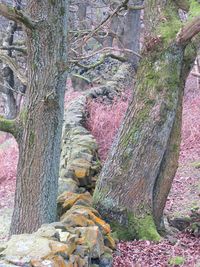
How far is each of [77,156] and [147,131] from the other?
221 cm

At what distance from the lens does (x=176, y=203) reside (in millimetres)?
7512

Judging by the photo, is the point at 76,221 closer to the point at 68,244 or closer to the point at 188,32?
the point at 68,244

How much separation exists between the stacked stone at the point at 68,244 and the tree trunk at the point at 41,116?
45cm

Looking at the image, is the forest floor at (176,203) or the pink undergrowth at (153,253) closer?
the pink undergrowth at (153,253)

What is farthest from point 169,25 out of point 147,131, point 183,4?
point 147,131

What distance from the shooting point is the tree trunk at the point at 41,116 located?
16.5 feet

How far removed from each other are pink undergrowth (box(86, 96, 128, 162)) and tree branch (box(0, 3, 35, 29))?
4.99m

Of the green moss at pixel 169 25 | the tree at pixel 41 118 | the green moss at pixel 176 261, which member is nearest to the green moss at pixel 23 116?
the tree at pixel 41 118

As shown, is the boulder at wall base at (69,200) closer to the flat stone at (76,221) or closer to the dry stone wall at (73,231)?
the dry stone wall at (73,231)

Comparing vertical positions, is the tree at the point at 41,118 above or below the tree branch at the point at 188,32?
below

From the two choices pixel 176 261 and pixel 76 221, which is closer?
pixel 76 221

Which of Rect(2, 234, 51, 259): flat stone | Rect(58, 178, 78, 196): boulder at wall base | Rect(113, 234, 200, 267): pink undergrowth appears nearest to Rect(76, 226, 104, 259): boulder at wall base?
Rect(113, 234, 200, 267): pink undergrowth

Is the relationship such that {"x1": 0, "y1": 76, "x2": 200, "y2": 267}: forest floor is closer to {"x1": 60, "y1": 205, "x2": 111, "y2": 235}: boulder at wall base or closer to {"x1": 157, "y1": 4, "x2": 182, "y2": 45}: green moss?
{"x1": 60, "y1": 205, "x2": 111, "y2": 235}: boulder at wall base

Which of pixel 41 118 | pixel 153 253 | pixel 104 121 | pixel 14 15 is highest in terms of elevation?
pixel 14 15
